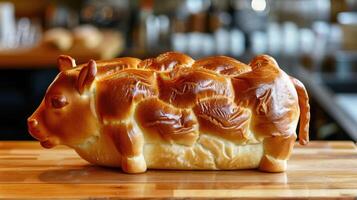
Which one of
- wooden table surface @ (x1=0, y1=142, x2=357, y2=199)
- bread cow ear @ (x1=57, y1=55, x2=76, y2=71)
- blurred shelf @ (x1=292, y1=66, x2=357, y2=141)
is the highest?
bread cow ear @ (x1=57, y1=55, x2=76, y2=71)

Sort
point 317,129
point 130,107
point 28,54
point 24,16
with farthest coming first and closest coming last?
1. point 24,16
2. point 28,54
3. point 317,129
4. point 130,107

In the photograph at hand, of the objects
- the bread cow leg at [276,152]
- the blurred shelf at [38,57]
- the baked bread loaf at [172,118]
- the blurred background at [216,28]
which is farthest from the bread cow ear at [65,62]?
the blurred background at [216,28]

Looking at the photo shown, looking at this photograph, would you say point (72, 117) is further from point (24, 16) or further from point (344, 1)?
point (24, 16)

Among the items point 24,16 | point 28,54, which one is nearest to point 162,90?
point 28,54

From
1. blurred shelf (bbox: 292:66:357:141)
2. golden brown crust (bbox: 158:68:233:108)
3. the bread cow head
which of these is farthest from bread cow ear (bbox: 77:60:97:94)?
blurred shelf (bbox: 292:66:357:141)

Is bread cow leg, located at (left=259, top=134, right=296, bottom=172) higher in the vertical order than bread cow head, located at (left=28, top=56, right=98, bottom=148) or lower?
lower

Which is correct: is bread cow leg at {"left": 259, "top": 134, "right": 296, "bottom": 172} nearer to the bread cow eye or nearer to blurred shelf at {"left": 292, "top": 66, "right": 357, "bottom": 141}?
the bread cow eye

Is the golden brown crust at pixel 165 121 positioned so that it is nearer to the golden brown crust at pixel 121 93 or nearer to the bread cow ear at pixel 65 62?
the golden brown crust at pixel 121 93
